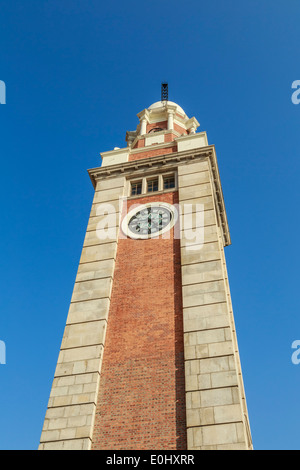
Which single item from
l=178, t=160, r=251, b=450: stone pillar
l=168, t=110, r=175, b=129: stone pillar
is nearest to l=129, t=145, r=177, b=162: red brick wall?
l=168, t=110, r=175, b=129: stone pillar

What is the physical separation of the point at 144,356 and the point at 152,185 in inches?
460

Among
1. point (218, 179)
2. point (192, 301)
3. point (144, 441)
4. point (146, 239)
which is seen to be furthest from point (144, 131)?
point (144, 441)

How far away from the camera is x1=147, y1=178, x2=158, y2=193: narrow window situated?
2684cm

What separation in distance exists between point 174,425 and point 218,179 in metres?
15.8

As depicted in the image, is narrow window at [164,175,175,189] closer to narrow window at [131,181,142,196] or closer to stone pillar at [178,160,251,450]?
narrow window at [131,181,142,196]

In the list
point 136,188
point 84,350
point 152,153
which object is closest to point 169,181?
point 136,188

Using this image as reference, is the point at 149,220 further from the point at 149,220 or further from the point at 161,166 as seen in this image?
the point at 161,166

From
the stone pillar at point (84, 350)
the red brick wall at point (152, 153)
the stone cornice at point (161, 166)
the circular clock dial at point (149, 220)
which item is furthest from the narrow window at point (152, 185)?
the stone pillar at point (84, 350)

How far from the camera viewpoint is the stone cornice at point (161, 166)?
2714 centimetres

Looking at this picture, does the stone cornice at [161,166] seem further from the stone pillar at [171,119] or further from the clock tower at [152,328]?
the stone pillar at [171,119]

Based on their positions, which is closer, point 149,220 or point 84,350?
point 84,350

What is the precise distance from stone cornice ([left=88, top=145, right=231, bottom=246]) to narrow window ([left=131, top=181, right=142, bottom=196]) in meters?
0.50

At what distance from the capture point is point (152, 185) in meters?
27.2
